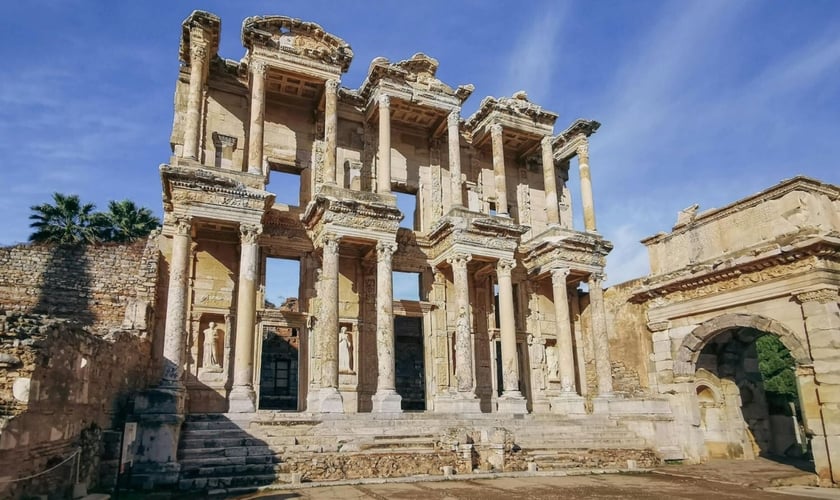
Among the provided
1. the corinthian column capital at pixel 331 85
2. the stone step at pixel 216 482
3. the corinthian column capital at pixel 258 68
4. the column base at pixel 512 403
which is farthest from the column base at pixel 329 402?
the corinthian column capital at pixel 258 68

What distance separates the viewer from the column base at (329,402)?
49.8 feet

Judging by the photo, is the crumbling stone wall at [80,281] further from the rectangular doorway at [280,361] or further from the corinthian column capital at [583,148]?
the corinthian column capital at [583,148]

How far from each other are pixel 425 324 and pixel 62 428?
41.2 feet

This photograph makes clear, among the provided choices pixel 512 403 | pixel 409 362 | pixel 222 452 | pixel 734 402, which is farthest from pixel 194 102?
pixel 734 402

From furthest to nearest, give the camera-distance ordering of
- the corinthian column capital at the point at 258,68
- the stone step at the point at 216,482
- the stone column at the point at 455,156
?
1. the stone column at the point at 455,156
2. the corinthian column capital at the point at 258,68
3. the stone step at the point at 216,482

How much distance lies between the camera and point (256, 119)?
17578 mm

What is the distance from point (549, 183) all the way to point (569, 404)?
798 centimetres

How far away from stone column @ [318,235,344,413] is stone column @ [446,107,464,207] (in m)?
4.80

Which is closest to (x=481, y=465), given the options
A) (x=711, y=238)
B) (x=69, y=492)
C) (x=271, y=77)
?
(x=69, y=492)

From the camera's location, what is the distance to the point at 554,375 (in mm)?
21125

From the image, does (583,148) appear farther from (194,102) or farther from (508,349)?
(194,102)

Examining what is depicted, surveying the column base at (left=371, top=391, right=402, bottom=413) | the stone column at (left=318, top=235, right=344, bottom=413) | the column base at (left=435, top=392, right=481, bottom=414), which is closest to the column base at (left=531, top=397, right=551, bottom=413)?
the column base at (left=435, top=392, right=481, bottom=414)

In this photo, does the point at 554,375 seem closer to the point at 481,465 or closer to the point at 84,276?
the point at 481,465

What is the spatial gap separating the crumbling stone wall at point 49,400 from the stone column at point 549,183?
15137 millimetres
